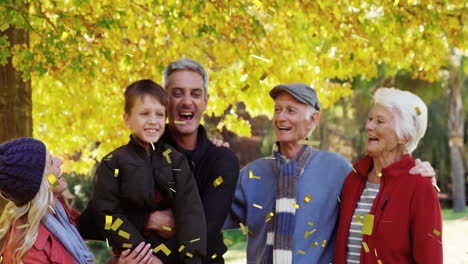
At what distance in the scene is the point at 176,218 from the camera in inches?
141

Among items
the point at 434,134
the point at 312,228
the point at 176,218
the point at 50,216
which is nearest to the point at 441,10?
the point at 312,228

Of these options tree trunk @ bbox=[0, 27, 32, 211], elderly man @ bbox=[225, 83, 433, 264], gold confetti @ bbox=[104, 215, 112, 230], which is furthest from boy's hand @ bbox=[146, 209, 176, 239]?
tree trunk @ bbox=[0, 27, 32, 211]

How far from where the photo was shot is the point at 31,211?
3225 mm

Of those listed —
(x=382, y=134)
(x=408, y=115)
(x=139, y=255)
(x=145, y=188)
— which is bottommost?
(x=139, y=255)

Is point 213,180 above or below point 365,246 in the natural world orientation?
above

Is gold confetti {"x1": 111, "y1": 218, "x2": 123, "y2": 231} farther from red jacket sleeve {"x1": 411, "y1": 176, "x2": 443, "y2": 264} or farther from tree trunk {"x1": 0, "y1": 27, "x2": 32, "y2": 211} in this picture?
tree trunk {"x1": 0, "y1": 27, "x2": 32, "y2": 211}

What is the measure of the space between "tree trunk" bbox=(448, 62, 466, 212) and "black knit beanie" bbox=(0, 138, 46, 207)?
22.8 m

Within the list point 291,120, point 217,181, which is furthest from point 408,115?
point 217,181

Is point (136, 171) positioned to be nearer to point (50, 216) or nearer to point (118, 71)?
point (50, 216)

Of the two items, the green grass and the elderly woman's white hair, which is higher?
the elderly woman's white hair

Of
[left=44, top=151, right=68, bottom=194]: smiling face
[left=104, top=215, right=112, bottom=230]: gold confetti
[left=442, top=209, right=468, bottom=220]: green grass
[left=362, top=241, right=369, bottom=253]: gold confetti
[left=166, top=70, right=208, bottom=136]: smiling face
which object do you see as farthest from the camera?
[left=442, top=209, right=468, bottom=220]: green grass

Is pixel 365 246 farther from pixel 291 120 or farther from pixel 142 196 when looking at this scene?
pixel 142 196

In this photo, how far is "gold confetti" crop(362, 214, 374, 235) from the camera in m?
3.71

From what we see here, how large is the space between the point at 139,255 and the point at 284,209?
1.08m
